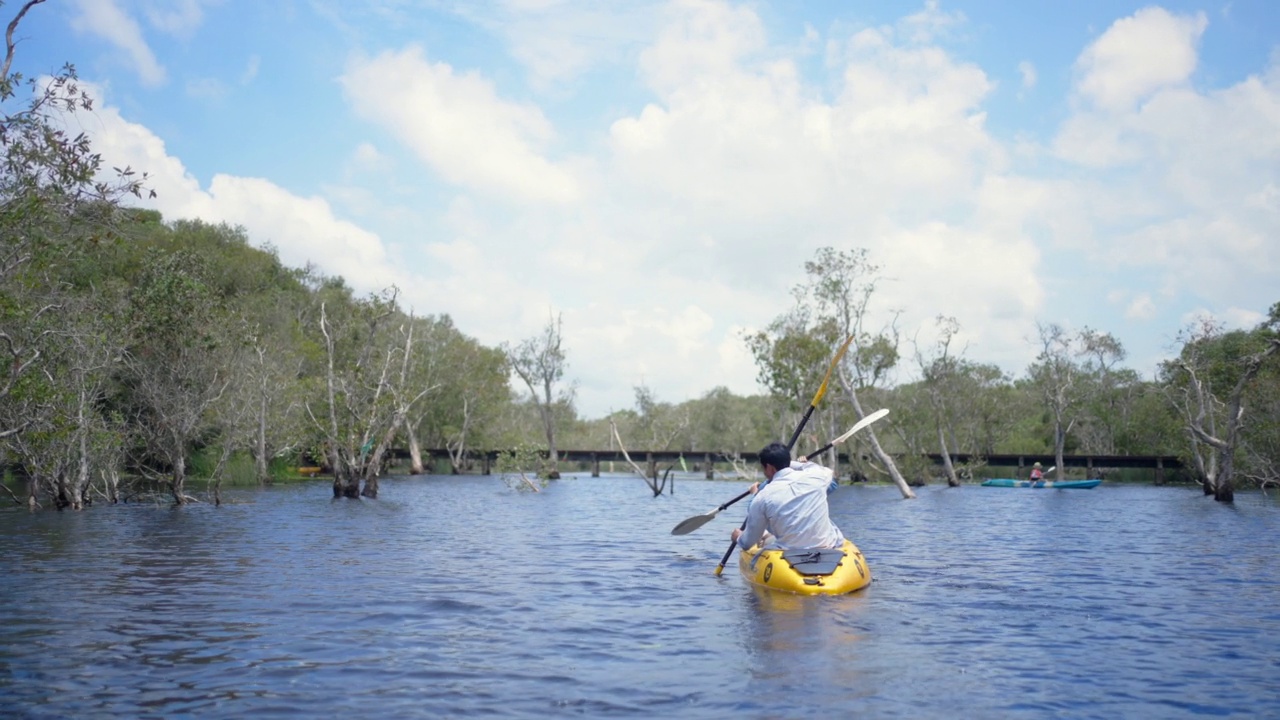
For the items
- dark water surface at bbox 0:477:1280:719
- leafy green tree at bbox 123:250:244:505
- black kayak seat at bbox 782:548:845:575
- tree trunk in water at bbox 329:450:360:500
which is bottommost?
dark water surface at bbox 0:477:1280:719

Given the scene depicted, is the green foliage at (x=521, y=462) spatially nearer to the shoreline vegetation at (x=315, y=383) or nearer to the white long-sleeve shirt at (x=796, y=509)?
the shoreline vegetation at (x=315, y=383)

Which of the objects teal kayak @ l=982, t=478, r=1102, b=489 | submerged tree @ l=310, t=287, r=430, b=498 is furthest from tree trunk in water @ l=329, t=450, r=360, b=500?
teal kayak @ l=982, t=478, r=1102, b=489

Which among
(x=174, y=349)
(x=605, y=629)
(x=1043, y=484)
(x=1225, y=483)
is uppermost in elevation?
(x=174, y=349)

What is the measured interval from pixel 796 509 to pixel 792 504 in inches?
4.4

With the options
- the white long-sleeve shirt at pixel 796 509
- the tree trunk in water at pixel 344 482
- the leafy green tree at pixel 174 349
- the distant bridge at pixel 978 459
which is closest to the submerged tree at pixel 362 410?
the tree trunk in water at pixel 344 482

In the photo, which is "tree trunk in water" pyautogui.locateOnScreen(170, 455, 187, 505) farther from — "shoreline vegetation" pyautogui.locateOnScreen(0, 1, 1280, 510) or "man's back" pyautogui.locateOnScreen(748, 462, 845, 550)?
"man's back" pyautogui.locateOnScreen(748, 462, 845, 550)

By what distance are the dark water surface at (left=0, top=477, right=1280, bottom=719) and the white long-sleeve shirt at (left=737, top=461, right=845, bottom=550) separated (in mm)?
830

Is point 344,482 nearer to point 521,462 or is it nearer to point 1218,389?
point 521,462

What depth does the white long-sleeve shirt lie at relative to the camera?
12.2 m

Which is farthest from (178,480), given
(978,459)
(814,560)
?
(978,459)

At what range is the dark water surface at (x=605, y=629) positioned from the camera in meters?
7.73

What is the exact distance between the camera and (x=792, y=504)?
12289 millimetres

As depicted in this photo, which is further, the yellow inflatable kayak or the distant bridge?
the distant bridge

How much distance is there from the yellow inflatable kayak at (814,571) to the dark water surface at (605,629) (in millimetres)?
250
